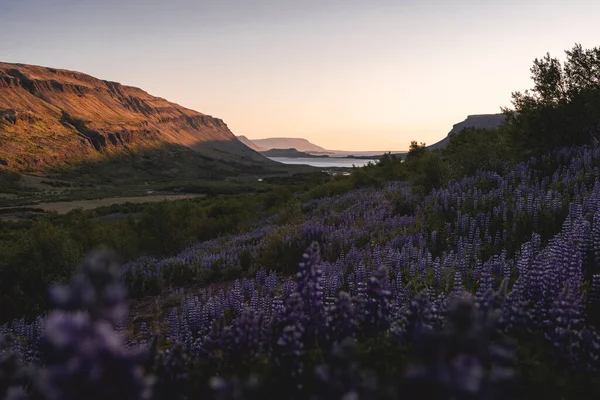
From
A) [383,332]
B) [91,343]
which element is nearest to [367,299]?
[383,332]

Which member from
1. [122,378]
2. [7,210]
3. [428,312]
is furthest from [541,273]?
[7,210]

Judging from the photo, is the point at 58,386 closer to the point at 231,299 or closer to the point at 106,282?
the point at 106,282

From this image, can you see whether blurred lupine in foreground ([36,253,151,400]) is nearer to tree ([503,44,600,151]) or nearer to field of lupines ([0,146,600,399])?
field of lupines ([0,146,600,399])

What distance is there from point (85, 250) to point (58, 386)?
19269mm

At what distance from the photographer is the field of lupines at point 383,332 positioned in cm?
225

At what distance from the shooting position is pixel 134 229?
2397 centimetres

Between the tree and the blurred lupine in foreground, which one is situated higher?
the tree

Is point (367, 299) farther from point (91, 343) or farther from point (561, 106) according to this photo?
point (561, 106)

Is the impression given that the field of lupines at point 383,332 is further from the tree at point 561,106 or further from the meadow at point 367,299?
the tree at point 561,106

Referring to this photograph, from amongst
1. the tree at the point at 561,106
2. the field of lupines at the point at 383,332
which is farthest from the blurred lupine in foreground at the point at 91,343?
the tree at the point at 561,106

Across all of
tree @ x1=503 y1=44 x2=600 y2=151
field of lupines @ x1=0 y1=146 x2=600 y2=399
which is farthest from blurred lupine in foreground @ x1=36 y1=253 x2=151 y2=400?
tree @ x1=503 y1=44 x2=600 y2=151

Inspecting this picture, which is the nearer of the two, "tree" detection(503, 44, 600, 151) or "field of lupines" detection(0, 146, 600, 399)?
"field of lupines" detection(0, 146, 600, 399)

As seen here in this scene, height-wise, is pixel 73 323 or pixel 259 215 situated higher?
pixel 73 323

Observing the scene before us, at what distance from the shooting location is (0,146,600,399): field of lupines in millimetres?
2248
